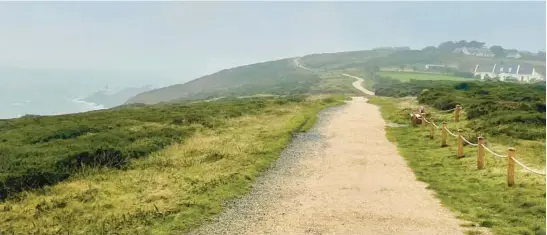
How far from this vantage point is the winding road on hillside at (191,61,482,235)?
35.7 feet

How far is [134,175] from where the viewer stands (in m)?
16.7

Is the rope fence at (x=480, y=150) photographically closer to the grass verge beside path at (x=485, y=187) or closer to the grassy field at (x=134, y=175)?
the grass verge beside path at (x=485, y=187)

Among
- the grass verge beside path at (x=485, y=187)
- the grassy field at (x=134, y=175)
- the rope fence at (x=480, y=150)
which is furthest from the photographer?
the rope fence at (x=480, y=150)

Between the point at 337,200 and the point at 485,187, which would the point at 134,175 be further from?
the point at 485,187

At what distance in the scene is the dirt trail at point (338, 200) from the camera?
1088cm

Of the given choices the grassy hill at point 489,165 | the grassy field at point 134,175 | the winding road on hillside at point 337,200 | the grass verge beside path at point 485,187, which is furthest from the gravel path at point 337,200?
the grassy field at point 134,175

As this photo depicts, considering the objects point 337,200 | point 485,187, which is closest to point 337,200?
point 337,200

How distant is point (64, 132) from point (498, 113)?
25.8 metres

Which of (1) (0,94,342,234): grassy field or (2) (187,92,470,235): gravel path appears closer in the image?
(2) (187,92,470,235): gravel path

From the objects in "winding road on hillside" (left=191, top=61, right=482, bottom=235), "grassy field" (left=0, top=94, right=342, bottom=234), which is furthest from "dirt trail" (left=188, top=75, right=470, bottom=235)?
"grassy field" (left=0, top=94, right=342, bottom=234)

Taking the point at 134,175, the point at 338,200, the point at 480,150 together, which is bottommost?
the point at 338,200

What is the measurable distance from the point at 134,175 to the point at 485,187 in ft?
37.4

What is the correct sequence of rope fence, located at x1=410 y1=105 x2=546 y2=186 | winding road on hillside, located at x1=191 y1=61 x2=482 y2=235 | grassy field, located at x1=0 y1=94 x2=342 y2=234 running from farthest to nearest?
1. rope fence, located at x1=410 y1=105 x2=546 y2=186
2. grassy field, located at x1=0 y1=94 x2=342 y2=234
3. winding road on hillside, located at x1=191 y1=61 x2=482 y2=235

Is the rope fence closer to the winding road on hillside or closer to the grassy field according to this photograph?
the winding road on hillside
